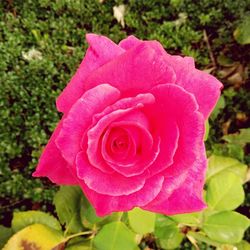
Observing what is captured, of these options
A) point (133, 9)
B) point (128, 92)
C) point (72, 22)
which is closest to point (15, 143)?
point (72, 22)

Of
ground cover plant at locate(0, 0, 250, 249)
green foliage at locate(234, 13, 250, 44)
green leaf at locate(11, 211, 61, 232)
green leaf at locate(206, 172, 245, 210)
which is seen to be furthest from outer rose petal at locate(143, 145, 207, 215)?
green foliage at locate(234, 13, 250, 44)

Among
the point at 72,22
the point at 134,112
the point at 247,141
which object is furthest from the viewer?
the point at 72,22

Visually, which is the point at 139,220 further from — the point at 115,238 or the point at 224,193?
the point at 224,193

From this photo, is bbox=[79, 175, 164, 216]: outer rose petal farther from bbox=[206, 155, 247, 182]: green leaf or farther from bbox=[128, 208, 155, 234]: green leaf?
bbox=[206, 155, 247, 182]: green leaf

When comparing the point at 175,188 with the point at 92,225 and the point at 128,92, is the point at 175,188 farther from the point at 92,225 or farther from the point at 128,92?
the point at 92,225

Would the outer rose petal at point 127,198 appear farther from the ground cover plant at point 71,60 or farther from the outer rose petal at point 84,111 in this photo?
the ground cover plant at point 71,60

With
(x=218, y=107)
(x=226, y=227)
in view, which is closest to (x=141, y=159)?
(x=226, y=227)
